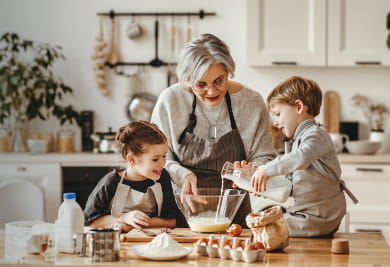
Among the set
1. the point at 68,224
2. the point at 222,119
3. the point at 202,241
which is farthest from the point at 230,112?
the point at 68,224

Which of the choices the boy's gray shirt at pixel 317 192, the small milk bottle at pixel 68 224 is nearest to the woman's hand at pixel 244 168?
the boy's gray shirt at pixel 317 192

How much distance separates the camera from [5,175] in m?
4.15

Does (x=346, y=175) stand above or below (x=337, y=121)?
below

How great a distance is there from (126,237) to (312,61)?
2726 millimetres

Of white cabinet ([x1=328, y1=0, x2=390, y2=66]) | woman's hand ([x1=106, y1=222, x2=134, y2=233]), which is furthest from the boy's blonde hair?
white cabinet ([x1=328, y1=0, x2=390, y2=66])

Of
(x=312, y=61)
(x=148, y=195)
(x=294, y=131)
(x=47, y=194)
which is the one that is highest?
(x=312, y=61)

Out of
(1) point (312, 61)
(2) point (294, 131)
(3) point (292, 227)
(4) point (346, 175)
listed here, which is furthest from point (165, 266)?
(1) point (312, 61)

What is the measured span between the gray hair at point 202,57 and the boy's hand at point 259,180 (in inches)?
Answer: 19.6

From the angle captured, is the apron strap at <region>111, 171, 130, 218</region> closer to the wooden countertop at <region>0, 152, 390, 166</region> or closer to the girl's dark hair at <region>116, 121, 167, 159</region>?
the girl's dark hair at <region>116, 121, 167, 159</region>

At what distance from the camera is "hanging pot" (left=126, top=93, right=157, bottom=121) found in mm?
4602

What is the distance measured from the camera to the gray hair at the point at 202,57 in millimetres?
2262

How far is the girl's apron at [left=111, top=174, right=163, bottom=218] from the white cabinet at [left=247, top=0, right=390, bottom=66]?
221 cm

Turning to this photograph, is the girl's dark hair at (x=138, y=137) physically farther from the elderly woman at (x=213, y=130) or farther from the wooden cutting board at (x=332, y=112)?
the wooden cutting board at (x=332, y=112)

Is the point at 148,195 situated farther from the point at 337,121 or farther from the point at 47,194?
the point at 337,121
